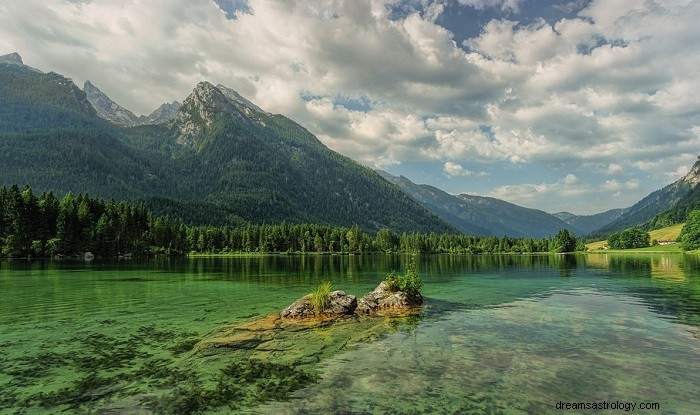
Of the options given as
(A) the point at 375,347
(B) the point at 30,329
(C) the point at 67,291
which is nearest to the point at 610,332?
(A) the point at 375,347

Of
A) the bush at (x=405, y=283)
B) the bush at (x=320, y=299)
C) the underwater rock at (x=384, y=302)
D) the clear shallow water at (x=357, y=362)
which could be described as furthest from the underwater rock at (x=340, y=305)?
the bush at (x=405, y=283)

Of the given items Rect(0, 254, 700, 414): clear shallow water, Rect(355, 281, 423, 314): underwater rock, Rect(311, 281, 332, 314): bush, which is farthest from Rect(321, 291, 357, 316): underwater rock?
Rect(0, 254, 700, 414): clear shallow water

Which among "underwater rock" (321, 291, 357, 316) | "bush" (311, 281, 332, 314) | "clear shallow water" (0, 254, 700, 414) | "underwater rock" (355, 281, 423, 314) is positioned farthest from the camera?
"underwater rock" (355, 281, 423, 314)

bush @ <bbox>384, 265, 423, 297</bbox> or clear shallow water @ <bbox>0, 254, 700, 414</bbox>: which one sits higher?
bush @ <bbox>384, 265, 423, 297</bbox>

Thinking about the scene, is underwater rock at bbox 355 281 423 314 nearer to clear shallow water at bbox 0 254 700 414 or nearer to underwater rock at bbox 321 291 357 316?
underwater rock at bbox 321 291 357 316

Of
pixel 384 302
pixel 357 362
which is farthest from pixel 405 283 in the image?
pixel 357 362

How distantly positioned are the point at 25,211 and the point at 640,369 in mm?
162998

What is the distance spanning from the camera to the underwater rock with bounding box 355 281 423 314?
38156mm

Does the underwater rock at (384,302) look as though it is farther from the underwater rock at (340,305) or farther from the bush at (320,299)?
the bush at (320,299)

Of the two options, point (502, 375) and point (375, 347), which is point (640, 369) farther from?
point (375, 347)

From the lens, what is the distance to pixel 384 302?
39969 mm

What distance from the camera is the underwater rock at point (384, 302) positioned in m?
38.2

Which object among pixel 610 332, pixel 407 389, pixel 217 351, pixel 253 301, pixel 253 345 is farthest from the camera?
pixel 253 301

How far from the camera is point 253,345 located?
24234mm
